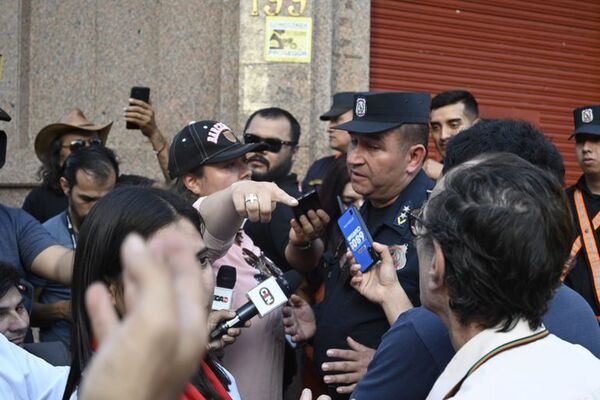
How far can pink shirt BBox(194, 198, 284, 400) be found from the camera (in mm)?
3250

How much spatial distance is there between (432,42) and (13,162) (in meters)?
4.29

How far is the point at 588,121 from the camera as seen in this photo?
5.10m

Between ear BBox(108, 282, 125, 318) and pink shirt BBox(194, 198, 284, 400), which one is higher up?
ear BBox(108, 282, 125, 318)

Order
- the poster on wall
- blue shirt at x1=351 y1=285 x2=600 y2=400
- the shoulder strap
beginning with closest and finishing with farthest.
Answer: blue shirt at x1=351 y1=285 x2=600 y2=400, the shoulder strap, the poster on wall

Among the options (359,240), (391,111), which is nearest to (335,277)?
(359,240)

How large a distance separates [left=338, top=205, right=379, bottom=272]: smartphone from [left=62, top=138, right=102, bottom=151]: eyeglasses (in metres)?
2.72

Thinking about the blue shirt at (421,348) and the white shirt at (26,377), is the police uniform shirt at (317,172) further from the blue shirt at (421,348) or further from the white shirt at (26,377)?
the blue shirt at (421,348)

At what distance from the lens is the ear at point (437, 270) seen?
5.84ft

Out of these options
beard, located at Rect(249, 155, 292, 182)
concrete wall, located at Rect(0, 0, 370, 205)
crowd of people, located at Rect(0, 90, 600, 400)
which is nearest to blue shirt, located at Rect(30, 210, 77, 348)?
crowd of people, located at Rect(0, 90, 600, 400)

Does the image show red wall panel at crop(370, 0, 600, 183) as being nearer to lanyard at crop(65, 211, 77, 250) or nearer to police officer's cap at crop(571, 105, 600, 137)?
police officer's cap at crop(571, 105, 600, 137)

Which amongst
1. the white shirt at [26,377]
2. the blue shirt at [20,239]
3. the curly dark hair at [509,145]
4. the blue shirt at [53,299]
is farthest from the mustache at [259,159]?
the white shirt at [26,377]

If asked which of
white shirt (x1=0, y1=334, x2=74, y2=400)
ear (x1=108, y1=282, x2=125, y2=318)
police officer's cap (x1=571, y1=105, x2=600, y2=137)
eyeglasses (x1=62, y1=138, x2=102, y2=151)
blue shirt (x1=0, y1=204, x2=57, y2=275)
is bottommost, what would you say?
white shirt (x1=0, y1=334, x2=74, y2=400)

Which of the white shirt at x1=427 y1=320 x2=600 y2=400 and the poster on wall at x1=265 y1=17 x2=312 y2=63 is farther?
the poster on wall at x1=265 y1=17 x2=312 y2=63

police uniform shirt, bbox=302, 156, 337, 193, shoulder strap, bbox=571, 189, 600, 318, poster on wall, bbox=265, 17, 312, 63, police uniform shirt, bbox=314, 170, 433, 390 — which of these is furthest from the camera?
poster on wall, bbox=265, 17, 312, 63
